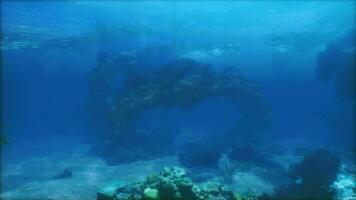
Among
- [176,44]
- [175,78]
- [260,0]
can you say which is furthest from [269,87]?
[175,78]

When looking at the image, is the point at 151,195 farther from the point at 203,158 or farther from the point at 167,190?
the point at 203,158

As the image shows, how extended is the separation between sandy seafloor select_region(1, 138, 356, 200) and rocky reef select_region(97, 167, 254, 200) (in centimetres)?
75

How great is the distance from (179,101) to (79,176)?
8.72 meters

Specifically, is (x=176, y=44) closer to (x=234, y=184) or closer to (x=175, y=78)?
(x=175, y=78)

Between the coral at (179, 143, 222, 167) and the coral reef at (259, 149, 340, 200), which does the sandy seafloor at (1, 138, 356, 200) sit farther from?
the coral at (179, 143, 222, 167)

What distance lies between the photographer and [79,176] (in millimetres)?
19734

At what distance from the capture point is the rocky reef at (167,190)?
9.42m

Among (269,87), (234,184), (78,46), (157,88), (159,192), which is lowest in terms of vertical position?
(159,192)

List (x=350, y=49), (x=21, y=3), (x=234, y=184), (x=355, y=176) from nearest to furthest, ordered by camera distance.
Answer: (x=234, y=184), (x=355, y=176), (x=21, y=3), (x=350, y=49)

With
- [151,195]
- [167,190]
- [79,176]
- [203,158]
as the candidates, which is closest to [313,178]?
[203,158]

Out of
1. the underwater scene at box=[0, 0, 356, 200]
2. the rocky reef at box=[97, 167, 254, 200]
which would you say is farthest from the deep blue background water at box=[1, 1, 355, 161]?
the rocky reef at box=[97, 167, 254, 200]

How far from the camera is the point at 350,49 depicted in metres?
29.7

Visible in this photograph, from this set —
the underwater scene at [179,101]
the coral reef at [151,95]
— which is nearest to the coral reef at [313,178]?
the underwater scene at [179,101]

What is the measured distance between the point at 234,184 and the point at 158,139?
13247 mm
